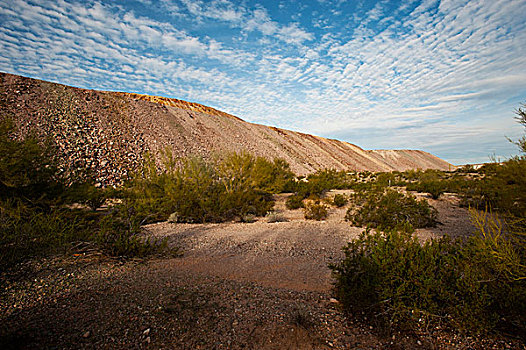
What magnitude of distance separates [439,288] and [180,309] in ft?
9.10

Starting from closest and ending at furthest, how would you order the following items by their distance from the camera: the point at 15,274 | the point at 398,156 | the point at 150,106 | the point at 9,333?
the point at 9,333 < the point at 15,274 < the point at 150,106 < the point at 398,156

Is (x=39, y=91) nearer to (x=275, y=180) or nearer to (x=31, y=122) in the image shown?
(x=31, y=122)

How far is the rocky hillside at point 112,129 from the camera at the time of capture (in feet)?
64.1

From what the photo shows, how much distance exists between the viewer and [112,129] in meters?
24.5

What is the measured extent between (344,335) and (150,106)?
35.2 metres

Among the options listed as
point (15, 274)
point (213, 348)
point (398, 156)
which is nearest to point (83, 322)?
→ point (213, 348)

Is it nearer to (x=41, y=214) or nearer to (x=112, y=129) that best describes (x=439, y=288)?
(x=41, y=214)

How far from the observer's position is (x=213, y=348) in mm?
2438

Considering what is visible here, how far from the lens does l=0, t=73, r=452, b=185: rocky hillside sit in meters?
19.5

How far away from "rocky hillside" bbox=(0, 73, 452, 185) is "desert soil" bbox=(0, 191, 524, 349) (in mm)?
6921

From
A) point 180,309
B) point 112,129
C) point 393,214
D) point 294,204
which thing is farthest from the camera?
point 112,129

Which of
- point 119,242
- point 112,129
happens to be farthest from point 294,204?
point 112,129

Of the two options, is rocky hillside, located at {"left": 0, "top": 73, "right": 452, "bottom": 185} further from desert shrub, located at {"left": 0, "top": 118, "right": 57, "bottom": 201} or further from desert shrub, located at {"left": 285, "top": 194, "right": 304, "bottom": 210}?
desert shrub, located at {"left": 285, "top": 194, "right": 304, "bottom": 210}

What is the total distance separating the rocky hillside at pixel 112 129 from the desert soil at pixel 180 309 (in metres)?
6.92
